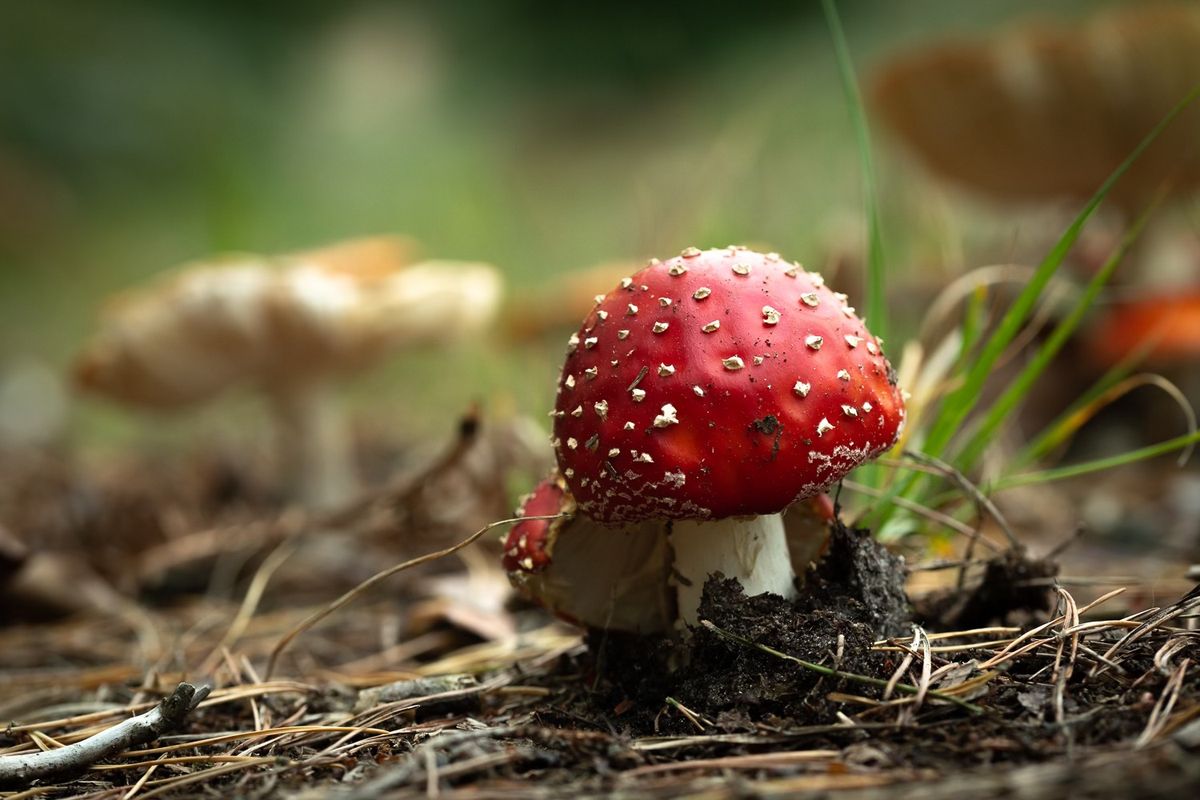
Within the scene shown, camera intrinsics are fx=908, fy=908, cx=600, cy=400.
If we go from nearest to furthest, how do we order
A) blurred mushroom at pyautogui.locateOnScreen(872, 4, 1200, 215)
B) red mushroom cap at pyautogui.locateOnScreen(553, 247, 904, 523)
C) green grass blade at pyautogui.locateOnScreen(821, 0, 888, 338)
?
red mushroom cap at pyautogui.locateOnScreen(553, 247, 904, 523)
green grass blade at pyautogui.locateOnScreen(821, 0, 888, 338)
blurred mushroom at pyautogui.locateOnScreen(872, 4, 1200, 215)

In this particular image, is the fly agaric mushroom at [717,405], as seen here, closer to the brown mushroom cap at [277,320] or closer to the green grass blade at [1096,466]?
the green grass blade at [1096,466]

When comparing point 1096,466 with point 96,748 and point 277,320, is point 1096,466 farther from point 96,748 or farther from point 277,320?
point 277,320

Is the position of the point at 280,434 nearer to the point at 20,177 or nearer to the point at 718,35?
the point at 20,177

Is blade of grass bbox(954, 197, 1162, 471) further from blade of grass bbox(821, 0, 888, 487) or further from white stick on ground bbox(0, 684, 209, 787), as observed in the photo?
white stick on ground bbox(0, 684, 209, 787)

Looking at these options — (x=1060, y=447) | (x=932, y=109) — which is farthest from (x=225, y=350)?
(x=1060, y=447)

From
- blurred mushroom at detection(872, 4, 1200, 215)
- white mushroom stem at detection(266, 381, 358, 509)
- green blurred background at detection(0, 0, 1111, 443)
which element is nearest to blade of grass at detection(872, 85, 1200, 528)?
blurred mushroom at detection(872, 4, 1200, 215)

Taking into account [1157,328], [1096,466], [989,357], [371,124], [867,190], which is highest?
[371,124]

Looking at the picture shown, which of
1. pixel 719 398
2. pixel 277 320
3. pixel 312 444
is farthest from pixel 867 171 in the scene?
pixel 312 444
